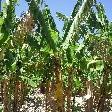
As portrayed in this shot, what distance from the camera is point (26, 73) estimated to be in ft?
53.5

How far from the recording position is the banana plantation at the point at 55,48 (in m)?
11.4

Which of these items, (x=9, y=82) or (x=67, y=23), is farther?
(x=9, y=82)

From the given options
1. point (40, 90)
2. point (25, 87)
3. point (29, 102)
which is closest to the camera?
point (25, 87)

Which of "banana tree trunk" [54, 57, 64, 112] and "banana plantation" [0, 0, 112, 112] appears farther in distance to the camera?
"banana tree trunk" [54, 57, 64, 112]

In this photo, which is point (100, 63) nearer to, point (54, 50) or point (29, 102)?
point (54, 50)

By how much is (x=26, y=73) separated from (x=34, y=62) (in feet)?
3.55

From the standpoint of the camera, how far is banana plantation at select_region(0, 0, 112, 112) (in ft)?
37.4

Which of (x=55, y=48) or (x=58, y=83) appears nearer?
(x=55, y=48)

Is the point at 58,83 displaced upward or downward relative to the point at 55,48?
downward

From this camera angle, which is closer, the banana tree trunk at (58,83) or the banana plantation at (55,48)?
the banana plantation at (55,48)

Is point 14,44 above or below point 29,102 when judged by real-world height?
above

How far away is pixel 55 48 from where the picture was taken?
11.2m

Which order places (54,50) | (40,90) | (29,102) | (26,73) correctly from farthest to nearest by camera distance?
(40,90), (29,102), (26,73), (54,50)

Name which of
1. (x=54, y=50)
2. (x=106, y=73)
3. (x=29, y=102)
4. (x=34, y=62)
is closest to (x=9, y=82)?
(x=34, y=62)
